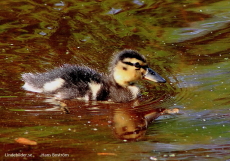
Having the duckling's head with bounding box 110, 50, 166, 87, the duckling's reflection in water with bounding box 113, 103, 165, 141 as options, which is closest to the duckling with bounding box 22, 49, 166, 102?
the duckling's head with bounding box 110, 50, 166, 87

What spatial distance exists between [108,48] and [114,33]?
0.45 m

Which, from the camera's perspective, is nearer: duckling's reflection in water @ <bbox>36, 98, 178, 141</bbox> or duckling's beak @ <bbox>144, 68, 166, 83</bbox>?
duckling's reflection in water @ <bbox>36, 98, 178, 141</bbox>

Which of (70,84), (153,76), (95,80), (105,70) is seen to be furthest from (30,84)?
(153,76)

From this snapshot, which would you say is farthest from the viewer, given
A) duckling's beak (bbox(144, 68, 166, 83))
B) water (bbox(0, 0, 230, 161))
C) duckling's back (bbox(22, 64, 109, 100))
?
duckling's beak (bbox(144, 68, 166, 83))

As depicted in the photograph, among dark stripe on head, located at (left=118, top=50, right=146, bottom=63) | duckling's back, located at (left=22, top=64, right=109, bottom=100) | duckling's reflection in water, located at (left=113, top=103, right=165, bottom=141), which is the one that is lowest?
duckling's reflection in water, located at (left=113, top=103, right=165, bottom=141)

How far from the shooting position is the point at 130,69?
520 centimetres

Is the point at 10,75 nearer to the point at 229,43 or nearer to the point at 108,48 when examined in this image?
the point at 108,48

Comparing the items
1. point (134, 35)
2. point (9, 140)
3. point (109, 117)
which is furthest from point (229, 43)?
point (9, 140)

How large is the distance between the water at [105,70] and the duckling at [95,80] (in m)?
0.11

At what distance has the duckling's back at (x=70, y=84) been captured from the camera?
5016 mm

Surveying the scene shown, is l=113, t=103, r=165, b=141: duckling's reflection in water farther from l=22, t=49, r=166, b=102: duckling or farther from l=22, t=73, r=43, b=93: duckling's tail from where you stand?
l=22, t=73, r=43, b=93: duckling's tail

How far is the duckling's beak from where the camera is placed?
5118mm

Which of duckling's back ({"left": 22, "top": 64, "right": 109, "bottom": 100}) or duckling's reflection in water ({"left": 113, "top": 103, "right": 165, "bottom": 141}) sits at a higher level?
duckling's back ({"left": 22, "top": 64, "right": 109, "bottom": 100})

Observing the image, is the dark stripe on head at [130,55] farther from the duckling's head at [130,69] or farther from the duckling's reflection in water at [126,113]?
the duckling's reflection in water at [126,113]
